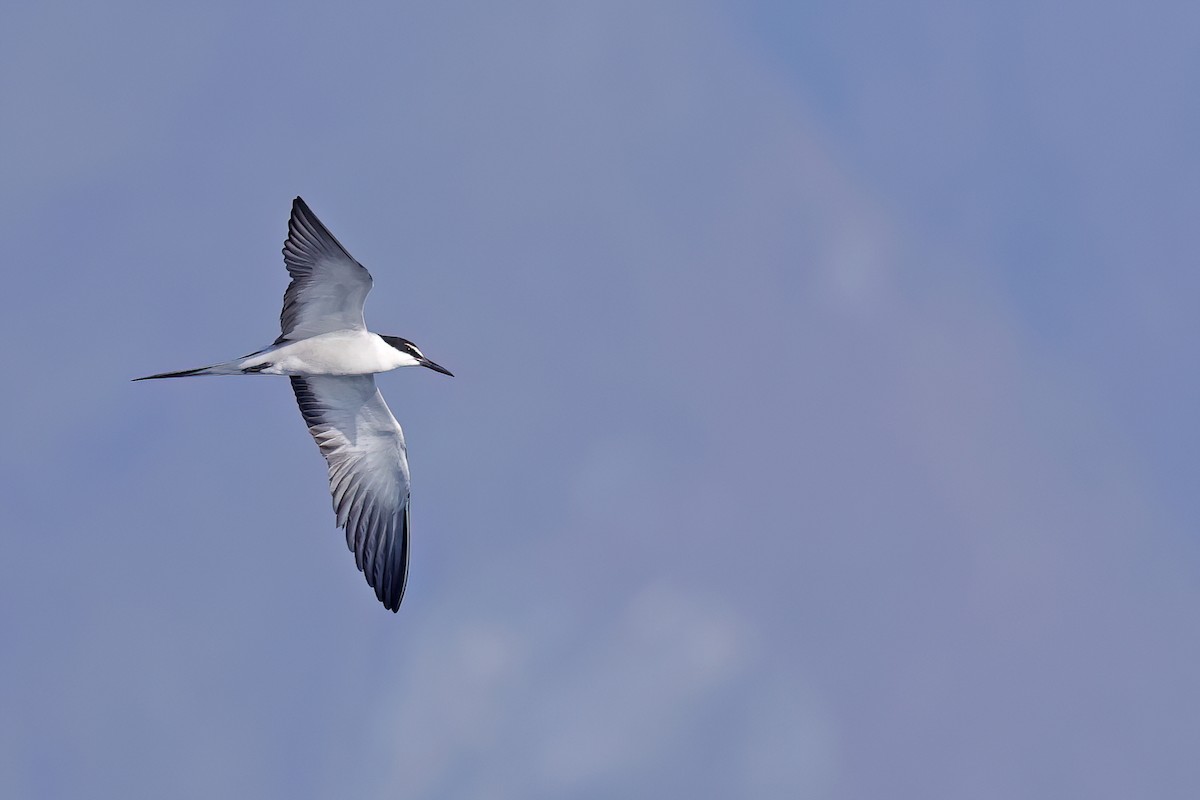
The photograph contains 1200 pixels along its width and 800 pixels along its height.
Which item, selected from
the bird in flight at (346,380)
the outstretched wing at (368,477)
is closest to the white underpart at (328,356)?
the bird in flight at (346,380)

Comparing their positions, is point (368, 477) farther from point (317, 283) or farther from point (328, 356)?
Result: point (317, 283)

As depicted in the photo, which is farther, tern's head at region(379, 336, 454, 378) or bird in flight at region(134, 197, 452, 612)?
tern's head at region(379, 336, 454, 378)

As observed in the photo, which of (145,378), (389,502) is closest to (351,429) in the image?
(389,502)

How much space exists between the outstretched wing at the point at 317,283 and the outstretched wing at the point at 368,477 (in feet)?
5.26

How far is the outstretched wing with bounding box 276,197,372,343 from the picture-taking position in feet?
71.0

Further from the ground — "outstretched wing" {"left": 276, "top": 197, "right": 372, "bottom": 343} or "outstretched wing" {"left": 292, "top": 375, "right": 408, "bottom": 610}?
"outstretched wing" {"left": 276, "top": 197, "right": 372, "bottom": 343}

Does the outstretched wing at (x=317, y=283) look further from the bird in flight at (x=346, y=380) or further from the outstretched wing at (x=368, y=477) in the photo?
the outstretched wing at (x=368, y=477)

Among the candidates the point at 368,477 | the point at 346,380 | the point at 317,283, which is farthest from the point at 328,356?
the point at 368,477

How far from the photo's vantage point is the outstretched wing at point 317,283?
21641 millimetres

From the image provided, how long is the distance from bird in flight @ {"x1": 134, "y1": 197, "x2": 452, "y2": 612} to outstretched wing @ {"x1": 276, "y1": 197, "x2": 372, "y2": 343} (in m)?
0.01

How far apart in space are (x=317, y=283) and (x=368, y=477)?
3.86m

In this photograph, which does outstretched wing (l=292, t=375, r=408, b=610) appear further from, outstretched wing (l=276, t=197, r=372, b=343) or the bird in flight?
outstretched wing (l=276, t=197, r=372, b=343)

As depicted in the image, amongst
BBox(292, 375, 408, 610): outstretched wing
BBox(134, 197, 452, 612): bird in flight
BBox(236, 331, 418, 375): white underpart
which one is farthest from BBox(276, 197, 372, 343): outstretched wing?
BBox(292, 375, 408, 610): outstretched wing

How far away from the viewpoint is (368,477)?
24.6 m
